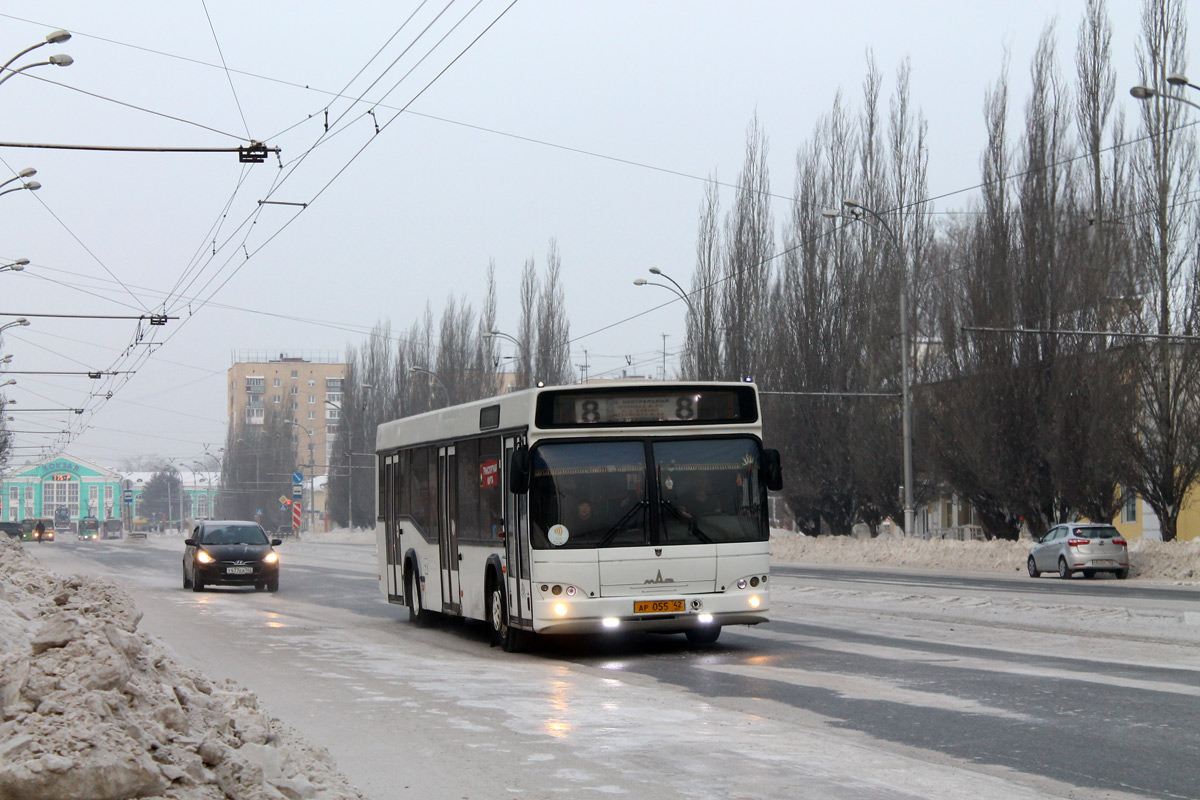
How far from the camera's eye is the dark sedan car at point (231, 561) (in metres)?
28.4

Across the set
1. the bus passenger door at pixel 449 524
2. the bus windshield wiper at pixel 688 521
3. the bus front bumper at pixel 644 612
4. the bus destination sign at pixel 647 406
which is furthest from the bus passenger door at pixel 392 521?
the bus windshield wiper at pixel 688 521

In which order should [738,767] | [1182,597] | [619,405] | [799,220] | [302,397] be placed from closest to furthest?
[738,767] → [619,405] → [1182,597] → [799,220] → [302,397]

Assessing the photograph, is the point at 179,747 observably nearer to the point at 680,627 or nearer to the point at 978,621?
the point at 680,627

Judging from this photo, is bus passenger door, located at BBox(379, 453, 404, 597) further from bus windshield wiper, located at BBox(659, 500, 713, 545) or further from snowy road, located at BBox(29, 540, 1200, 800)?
bus windshield wiper, located at BBox(659, 500, 713, 545)

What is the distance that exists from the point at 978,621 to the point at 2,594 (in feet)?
38.4

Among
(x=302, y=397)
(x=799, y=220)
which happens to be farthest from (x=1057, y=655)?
(x=302, y=397)

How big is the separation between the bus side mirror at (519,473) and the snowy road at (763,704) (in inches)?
69.8

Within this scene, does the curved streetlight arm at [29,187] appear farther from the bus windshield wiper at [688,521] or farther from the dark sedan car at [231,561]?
the bus windshield wiper at [688,521]

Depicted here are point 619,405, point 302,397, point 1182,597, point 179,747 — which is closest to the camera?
point 179,747

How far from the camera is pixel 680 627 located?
14.7 metres

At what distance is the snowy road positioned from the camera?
24.6 ft

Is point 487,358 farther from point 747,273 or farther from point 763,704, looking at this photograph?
point 763,704

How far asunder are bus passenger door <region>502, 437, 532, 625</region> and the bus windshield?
32cm

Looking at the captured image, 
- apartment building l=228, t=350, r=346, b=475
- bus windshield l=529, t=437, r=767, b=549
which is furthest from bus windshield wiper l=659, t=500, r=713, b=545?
apartment building l=228, t=350, r=346, b=475
